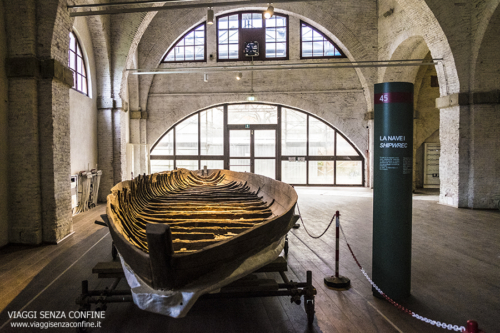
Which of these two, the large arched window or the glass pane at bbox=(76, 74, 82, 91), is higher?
the glass pane at bbox=(76, 74, 82, 91)

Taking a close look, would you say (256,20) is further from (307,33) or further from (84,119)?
(84,119)

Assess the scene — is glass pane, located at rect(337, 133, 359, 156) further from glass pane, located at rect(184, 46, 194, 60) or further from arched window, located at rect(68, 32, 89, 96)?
arched window, located at rect(68, 32, 89, 96)

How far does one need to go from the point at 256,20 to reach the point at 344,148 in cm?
729

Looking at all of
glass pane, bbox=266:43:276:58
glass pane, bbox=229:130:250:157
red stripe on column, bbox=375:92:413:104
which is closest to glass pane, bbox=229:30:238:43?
glass pane, bbox=266:43:276:58

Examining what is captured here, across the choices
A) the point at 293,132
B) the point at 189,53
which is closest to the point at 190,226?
the point at 293,132

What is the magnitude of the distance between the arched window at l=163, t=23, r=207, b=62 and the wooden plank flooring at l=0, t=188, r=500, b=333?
34.1 feet

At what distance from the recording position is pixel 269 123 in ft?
51.9

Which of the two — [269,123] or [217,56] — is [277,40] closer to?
[217,56]

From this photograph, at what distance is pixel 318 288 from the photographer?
3.87 metres

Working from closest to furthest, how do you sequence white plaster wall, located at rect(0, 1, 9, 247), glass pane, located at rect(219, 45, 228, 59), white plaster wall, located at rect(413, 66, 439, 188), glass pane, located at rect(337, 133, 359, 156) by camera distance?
white plaster wall, located at rect(0, 1, 9, 247), white plaster wall, located at rect(413, 66, 439, 188), glass pane, located at rect(219, 45, 228, 59), glass pane, located at rect(337, 133, 359, 156)

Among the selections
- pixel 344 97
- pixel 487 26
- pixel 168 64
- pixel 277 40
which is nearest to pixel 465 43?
pixel 487 26

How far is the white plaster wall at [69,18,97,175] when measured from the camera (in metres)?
8.86

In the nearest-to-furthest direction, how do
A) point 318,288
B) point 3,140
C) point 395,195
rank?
point 395,195 < point 318,288 < point 3,140

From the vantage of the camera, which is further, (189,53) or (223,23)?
(189,53)
